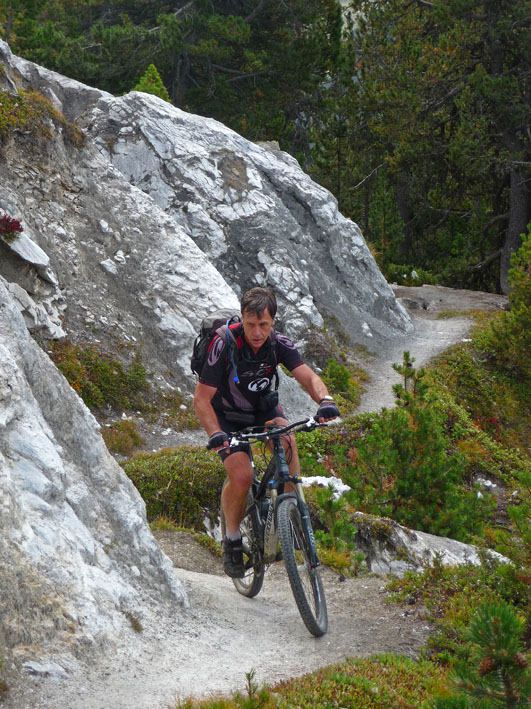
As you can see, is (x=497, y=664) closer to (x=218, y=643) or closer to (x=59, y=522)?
(x=218, y=643)

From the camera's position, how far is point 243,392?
5602 millimetres

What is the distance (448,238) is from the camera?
119 ft

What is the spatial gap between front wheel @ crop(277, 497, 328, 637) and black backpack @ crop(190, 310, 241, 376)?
1.25 meters

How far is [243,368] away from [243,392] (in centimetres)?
25

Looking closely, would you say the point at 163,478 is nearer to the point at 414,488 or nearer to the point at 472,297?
the point at 414,488

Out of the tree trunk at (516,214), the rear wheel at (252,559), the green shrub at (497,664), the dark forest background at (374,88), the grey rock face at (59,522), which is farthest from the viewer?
the tree trunk at (516,214)

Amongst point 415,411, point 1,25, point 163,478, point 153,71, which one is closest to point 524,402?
point 415,411

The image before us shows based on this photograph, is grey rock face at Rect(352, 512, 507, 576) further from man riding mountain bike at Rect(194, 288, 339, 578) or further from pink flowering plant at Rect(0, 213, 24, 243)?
pink flowering plant at Rect(0, 213, 24, 243)

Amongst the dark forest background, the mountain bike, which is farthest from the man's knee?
the dark forest background

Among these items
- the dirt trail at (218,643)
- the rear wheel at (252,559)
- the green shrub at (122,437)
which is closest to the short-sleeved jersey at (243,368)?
the rear wheel at (252,559)

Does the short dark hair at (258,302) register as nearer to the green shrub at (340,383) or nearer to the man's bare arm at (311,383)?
the man's bare arm at (311,383)

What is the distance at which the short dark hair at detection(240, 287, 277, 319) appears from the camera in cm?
521

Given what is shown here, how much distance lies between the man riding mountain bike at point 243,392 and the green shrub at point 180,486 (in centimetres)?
333

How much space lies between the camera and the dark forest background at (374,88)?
1089 inches
